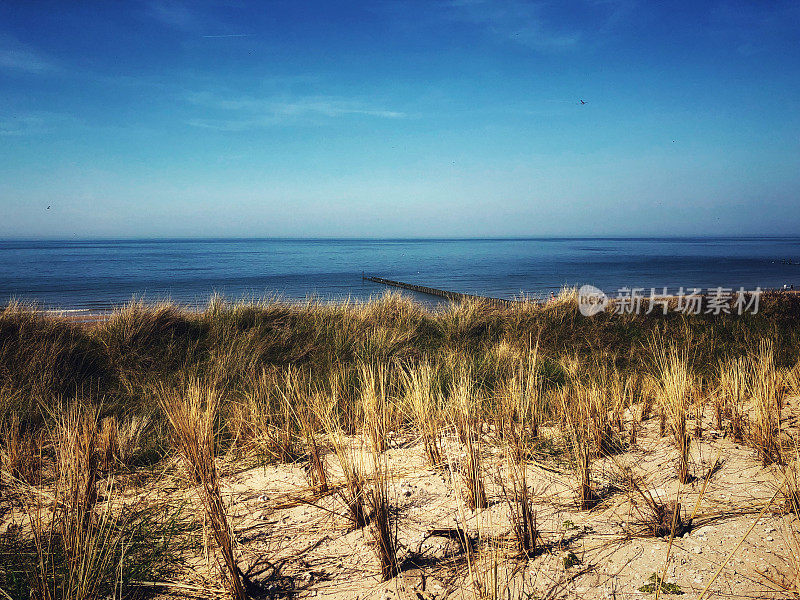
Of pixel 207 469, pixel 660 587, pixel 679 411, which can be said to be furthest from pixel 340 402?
pixel 660 587

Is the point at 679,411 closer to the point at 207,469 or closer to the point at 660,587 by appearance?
the point at 660,587

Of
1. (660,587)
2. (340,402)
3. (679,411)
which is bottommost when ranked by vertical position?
(340,402)

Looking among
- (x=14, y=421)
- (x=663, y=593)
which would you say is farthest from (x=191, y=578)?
(x=14, y=421)

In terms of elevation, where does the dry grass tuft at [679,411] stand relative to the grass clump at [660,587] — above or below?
above

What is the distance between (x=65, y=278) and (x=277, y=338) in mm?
34646

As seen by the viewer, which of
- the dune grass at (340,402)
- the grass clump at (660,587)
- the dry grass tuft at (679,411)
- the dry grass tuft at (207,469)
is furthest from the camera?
the dry grass tuft at (679,411)

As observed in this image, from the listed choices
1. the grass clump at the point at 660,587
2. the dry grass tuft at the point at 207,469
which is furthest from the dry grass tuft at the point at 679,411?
the dry grass tuft at the point at 207,469

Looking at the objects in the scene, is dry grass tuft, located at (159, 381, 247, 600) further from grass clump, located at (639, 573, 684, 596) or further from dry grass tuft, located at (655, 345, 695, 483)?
dry grass tuft, located at (655, 345, 695, 483)

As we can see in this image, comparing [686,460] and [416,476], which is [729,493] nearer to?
[686,460]

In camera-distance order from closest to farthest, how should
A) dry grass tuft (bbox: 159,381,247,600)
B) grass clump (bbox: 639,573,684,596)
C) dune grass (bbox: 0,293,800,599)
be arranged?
grass clump (bbox: 639,573,684,596) → dry grass tuft (bbox: 159,381,247,600) → dune grass (bbox: 0,293,800,599)

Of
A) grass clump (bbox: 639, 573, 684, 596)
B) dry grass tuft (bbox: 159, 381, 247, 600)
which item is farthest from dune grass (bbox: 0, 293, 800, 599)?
grass clump (bbox: 639, 573, 684, 596)

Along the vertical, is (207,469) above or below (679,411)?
below

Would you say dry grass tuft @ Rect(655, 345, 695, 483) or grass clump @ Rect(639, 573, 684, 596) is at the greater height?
dry grass tuft @ Rect(655, 345, 695, 483)

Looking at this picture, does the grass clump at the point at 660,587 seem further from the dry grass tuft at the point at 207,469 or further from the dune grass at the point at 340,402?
the dry grass tuft at the point at 207,469
